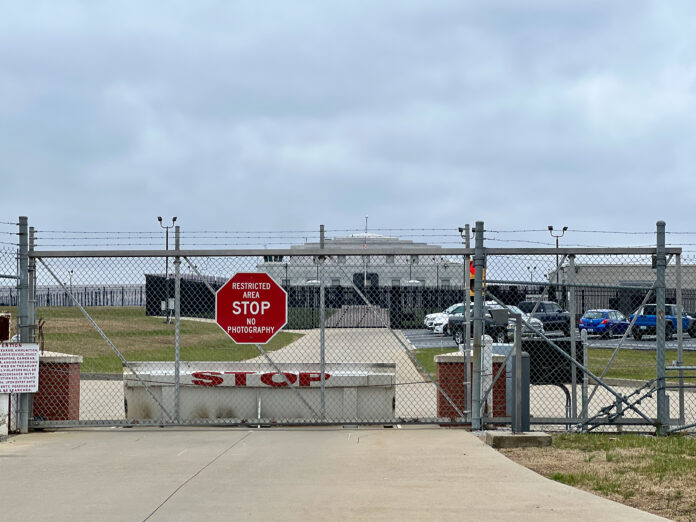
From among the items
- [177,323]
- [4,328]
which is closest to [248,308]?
[177,323]

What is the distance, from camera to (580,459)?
948 centimetres

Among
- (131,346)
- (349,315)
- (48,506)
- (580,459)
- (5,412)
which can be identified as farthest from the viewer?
(131,346)

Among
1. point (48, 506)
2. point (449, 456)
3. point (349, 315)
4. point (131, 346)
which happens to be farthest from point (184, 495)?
point (131, 346)

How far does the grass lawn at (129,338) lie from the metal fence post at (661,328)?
224 inches

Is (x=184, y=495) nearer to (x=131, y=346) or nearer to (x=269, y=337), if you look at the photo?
(x=269, y=337)

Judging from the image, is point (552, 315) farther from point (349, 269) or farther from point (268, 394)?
point (268, 394)

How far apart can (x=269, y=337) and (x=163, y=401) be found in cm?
179

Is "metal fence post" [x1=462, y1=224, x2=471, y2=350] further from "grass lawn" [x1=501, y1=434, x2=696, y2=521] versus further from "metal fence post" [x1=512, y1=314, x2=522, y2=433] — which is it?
"grass lawn" [x1=501, y1=434, x2=696, y2=521]

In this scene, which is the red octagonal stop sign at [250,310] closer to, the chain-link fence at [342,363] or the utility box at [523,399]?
the chain-link fence at [342,363]

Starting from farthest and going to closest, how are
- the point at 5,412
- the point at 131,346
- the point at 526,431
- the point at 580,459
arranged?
the point at 131,346 → the point at 5,412 → the point at 526,431 → the point at 580,459

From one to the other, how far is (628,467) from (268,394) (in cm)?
502

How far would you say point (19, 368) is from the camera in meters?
11.6

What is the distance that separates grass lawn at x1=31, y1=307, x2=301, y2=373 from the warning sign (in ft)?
4.41

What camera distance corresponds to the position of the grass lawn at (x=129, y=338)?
13891 mm
